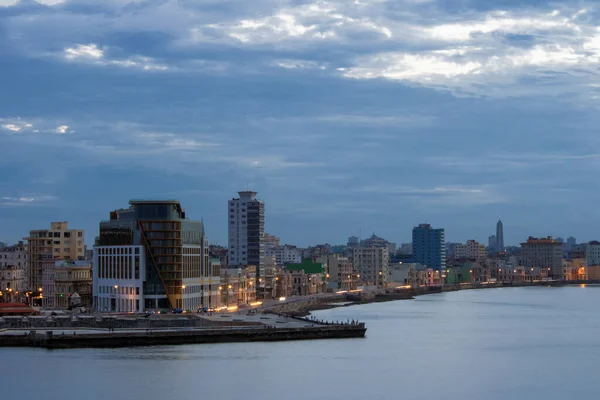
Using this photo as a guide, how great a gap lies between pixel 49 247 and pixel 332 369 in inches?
1898

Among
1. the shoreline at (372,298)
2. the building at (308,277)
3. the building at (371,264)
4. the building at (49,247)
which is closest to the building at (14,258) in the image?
the building at (49,247)

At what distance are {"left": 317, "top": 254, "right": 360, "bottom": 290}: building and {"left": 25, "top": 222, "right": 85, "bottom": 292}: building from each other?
50.6m

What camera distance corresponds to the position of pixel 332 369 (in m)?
50.1

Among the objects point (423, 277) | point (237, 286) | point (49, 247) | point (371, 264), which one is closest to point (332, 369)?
point (237, 286)

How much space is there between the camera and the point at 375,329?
7419 centimetres

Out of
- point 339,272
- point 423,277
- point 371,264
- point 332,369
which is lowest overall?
point 332,369

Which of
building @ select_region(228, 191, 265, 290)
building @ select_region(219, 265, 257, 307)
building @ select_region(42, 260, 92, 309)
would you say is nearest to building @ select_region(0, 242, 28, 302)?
building @ select_region(42, 260, 92, 309)

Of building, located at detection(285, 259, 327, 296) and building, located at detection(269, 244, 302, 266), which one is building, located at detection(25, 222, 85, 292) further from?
building, located at detection(269, 244, 302, 266)

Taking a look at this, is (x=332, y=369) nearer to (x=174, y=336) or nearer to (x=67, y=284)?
(x=174, y=336)

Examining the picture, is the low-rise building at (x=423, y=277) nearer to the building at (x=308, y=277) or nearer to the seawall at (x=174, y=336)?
the building at (x=308, y=277)

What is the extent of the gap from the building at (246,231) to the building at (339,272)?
22614 mm

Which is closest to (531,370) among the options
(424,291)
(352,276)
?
(352,276)

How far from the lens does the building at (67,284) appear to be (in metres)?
81.6

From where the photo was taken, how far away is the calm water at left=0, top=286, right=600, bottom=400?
43.9 m
